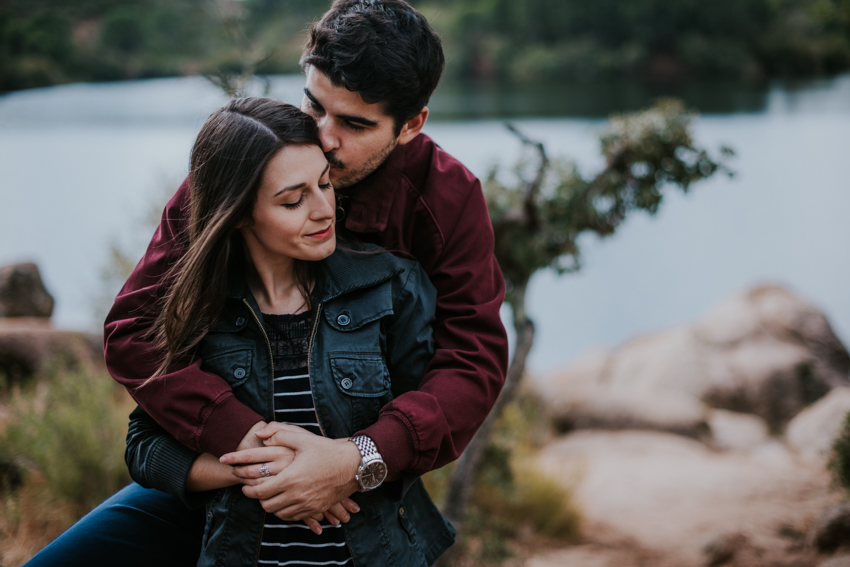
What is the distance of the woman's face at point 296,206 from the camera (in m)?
1.26

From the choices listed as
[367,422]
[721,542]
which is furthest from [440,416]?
[721,542]

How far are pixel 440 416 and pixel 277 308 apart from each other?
44 cm

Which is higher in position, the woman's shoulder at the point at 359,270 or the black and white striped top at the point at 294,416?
the woman's shoulder at the point at 359,270

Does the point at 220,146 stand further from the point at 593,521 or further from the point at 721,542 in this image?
the point at 593,521

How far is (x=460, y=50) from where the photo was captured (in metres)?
5.21

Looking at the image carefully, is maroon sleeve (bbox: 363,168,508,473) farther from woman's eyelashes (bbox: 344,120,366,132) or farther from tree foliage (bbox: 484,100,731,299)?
tree foliage (bbox: 484,100,731,299)

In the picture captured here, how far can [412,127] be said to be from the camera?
5.03 ft

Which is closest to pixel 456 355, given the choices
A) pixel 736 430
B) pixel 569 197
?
pixel 569 197

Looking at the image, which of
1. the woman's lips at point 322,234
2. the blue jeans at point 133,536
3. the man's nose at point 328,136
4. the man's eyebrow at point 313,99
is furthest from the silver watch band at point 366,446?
the man's eyebrow at point 313,99

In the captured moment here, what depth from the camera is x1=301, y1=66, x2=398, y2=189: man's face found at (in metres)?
1.40

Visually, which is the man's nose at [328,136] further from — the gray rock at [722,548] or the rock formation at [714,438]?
the gray rock at [722,548]

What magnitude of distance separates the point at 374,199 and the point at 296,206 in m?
0.25

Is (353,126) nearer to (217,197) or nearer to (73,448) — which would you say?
(217,197)

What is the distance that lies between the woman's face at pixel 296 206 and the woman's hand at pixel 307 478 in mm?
381
